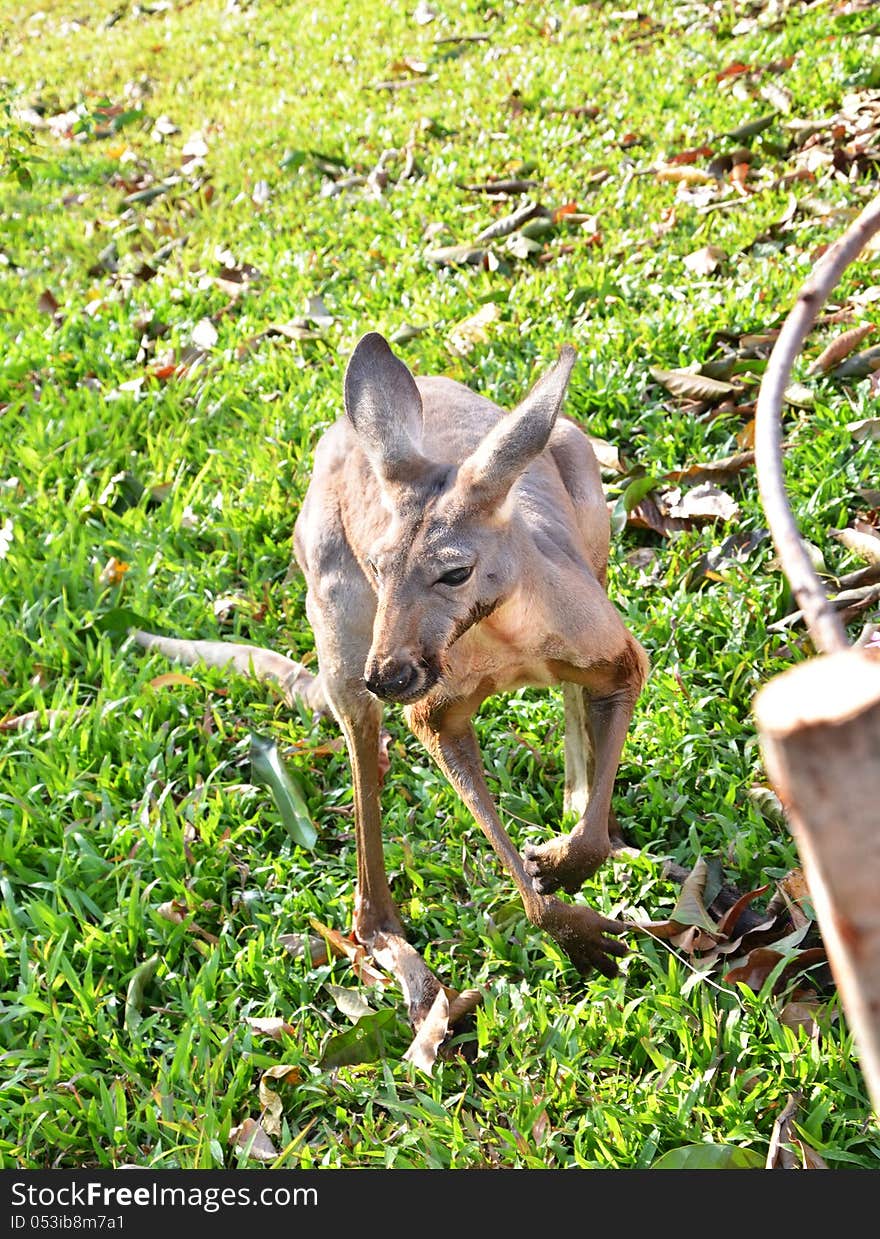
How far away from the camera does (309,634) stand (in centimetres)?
423

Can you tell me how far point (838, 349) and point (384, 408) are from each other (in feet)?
6.99

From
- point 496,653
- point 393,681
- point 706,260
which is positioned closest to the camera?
point 393,681

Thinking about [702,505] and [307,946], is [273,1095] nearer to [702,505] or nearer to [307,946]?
[307,946]

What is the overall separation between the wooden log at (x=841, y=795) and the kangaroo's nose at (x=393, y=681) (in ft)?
5.58

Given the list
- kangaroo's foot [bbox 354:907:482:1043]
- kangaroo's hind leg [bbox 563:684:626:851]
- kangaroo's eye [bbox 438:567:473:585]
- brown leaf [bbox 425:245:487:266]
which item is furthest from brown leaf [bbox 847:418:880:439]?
brown leaf [bbox 425:245:487:266]

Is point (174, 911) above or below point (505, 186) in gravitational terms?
below

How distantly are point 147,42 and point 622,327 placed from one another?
7028mm

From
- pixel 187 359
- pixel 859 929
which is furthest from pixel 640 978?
pixel 187 359

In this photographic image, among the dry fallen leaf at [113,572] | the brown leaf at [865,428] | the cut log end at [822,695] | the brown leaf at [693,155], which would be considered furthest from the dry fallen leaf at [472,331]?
the cut log end at [822,695]

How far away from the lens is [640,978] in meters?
2.94

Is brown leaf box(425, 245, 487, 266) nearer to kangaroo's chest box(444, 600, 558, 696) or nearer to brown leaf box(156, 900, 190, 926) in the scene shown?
kangaroo's chest box(444, 600, 558, 696)

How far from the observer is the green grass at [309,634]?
2.77m

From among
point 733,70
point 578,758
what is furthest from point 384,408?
point 733,70

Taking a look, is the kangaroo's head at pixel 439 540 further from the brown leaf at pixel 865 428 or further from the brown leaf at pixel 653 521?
the brown leaf at pixel 865 428
